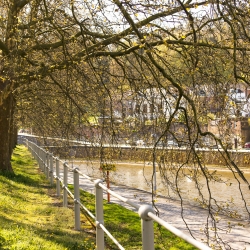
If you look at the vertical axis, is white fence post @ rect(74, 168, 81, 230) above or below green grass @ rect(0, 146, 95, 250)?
above

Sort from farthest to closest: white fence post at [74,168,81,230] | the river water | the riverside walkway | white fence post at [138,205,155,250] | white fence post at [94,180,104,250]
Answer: the river water → the riverside walkway → white fence post at [74,168,81,230] → white fence post at [94,180,104,250] → white fence post at [138,205,155,250]

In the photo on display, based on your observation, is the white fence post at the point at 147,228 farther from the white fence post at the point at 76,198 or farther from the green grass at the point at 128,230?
the white fence post at the point at 76,198

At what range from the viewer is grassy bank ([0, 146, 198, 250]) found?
6562 mm

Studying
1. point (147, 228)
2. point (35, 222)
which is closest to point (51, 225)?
point (35, 222)

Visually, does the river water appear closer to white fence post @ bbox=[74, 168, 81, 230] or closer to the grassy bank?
the grassy bank

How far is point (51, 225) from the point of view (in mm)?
8219

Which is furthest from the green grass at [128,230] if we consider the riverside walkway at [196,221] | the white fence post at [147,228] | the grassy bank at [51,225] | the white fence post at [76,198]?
the white fence post at [147,228]

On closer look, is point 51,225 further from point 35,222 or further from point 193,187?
point 193,187

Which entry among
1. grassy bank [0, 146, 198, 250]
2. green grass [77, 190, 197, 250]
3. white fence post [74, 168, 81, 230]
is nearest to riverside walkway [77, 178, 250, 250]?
green grass [77, 190, 197, 250]

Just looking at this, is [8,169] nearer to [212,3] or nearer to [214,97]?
[214,97]

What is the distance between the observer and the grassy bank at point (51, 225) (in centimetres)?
656


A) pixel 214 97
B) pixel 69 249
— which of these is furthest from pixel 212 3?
pixel 69 249

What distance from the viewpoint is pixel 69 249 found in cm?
635

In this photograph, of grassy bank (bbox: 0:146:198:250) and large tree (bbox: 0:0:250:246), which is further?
grassy bank (bbox: 0:146:198:250)
